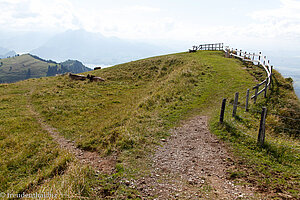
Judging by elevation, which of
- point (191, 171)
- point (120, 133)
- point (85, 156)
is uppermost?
point (120, 133)

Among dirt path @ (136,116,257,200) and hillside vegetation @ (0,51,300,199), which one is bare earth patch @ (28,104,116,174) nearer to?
hillside vegetation @ (0,51,300,199)

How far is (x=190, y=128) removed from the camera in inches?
548

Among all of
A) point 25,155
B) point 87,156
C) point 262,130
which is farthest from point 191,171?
point 25,155

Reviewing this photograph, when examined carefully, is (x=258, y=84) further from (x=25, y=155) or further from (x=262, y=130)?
(x=25, y=155)

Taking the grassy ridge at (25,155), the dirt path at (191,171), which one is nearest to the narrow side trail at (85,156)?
the grassy ridge at (25,155)

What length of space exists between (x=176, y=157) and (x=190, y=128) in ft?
13.9

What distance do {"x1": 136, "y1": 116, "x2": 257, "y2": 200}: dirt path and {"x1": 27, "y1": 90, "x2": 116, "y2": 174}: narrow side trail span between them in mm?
2330

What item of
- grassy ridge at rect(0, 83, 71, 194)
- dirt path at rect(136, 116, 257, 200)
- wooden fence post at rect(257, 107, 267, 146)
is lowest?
grassy ridge at rect(0, 83, 71, 194)

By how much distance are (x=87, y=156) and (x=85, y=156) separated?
163 mm

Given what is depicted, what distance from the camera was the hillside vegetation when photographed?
26.4 ft

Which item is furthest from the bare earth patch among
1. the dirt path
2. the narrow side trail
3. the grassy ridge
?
the dirt path

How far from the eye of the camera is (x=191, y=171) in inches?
345

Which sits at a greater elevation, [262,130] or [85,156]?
[262,130]

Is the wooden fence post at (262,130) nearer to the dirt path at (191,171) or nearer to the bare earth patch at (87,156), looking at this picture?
the dirt path at (191,171)
